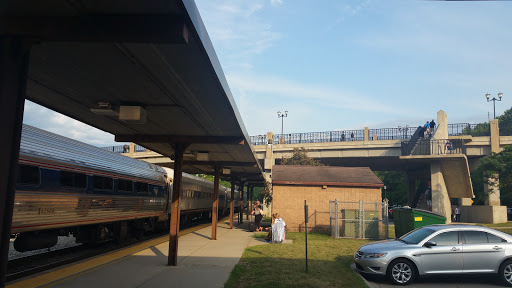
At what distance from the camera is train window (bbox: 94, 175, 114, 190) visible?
1168 cm

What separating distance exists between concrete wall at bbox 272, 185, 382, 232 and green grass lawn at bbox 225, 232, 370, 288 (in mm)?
5785

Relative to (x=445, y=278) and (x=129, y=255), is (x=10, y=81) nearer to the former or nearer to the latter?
(x=129, y=255)

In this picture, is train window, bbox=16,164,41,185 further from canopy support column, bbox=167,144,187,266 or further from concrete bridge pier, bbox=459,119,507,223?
concrete bridge pier, bbox=459,119,507,223

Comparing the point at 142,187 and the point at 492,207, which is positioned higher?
the point at 142,187

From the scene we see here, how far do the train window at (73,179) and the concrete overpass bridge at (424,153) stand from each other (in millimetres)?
24382

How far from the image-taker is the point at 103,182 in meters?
A: 12.1

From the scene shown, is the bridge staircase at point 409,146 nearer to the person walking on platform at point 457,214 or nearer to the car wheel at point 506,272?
the person walking on platform at point 457,214

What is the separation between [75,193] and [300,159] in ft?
94.2

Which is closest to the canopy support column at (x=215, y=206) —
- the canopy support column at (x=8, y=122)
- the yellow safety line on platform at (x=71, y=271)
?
the yellow safety line on platform at (x=71, y=271)

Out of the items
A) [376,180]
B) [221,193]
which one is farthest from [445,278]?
[221,193]

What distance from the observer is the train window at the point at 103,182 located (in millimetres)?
11680

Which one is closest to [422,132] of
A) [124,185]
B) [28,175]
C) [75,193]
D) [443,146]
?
[443,146]

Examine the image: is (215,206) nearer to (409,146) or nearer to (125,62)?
(125,62)

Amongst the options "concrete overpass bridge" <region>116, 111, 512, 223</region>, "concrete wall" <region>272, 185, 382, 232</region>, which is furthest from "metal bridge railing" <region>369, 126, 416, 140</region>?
"concrete wall" <region>272, 185, 382, 232</region>
